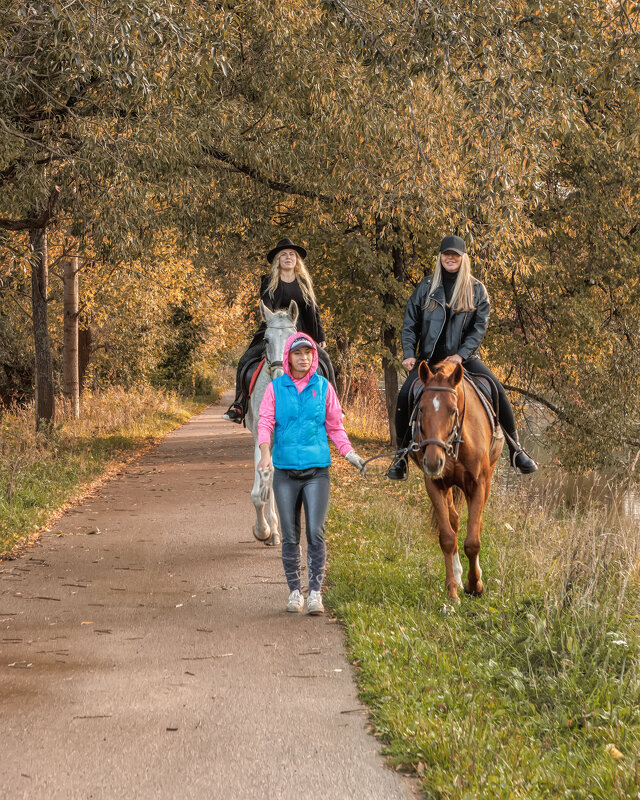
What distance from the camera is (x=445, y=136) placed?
12.7 metres

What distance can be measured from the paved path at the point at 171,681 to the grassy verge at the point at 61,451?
3.90 ft

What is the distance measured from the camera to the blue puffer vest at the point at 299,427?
695 centimetres

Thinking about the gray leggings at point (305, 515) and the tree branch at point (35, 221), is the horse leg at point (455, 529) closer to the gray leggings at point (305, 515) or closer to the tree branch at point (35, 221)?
the gray leggings at point (305, 515)

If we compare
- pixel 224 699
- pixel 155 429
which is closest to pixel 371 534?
pixel 224 699

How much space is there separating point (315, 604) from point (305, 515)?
681 millimetres

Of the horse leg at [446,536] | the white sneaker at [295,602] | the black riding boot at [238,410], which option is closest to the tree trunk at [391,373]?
the black riding boot at [238,410]

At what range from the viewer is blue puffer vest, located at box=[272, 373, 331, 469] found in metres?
6.95

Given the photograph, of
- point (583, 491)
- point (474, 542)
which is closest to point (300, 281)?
point (474, 542)

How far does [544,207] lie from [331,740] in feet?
51.3

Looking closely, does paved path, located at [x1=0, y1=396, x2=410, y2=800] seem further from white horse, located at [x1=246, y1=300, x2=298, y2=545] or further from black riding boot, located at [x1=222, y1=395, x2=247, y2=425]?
black riding boot, located at [x1=222, y1=395, x2=247, y2=425]

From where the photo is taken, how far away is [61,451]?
17.2m

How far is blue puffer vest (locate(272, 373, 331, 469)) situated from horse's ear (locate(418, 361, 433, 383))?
796 mm

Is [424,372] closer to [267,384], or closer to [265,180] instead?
[267,384]

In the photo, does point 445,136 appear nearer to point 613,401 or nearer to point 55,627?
point 613,401
